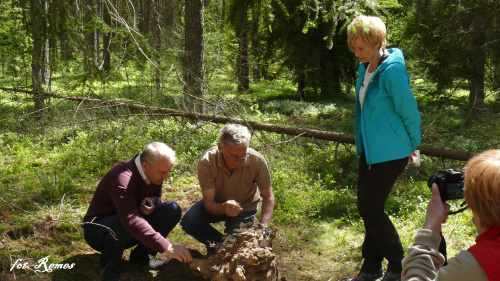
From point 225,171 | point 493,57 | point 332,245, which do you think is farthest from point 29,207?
point 493,57

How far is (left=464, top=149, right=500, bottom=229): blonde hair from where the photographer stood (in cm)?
162

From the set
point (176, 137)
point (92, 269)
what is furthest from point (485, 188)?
point (176, 137)

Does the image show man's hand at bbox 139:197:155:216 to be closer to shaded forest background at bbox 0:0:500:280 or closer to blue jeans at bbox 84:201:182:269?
blue jeans at bbox 84:201:182:269

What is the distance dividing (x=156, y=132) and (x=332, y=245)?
352 centimetres

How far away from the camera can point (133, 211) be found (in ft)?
11.5

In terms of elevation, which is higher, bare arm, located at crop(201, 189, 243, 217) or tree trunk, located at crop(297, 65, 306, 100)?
bare arm, located at crop(201, 189, 243, 217)

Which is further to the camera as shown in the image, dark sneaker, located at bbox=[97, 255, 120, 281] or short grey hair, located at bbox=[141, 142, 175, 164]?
dark sneaker, located at bbox=[97, 255, 120, 281]

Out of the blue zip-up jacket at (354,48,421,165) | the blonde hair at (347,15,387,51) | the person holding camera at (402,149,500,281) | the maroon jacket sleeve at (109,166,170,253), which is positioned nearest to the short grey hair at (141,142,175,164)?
the maroon jacket sleeve at (109,166,170,253)

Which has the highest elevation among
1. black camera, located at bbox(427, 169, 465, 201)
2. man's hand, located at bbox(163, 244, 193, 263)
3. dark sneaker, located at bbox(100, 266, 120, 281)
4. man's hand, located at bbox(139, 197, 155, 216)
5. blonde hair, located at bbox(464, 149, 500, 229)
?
blonde hair, located at bbox(464, 149, 500, 229)

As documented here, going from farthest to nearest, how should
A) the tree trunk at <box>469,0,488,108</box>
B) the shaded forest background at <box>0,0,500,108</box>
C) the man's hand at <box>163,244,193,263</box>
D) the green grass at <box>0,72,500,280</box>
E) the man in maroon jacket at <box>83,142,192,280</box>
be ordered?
the tree trunk at <box>469,0,488,108</box> < the shaded forest background at <box>0,0,500,108</box> < the green grass at <box>0,72,500,280</box> < the man in maroon jacket at <box>83,142,192,280</box> < the man's hand at <box>163,244,193,263</box>

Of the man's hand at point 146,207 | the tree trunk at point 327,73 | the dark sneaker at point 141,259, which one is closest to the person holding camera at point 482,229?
the man's hand at point 146,207

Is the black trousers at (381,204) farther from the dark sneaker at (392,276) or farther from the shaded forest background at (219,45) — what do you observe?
the shaded forest background at (219,45)

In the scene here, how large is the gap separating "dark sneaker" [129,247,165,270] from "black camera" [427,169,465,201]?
2665 millimetres

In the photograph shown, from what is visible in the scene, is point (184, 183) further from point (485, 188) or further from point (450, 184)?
point (485, 188)
